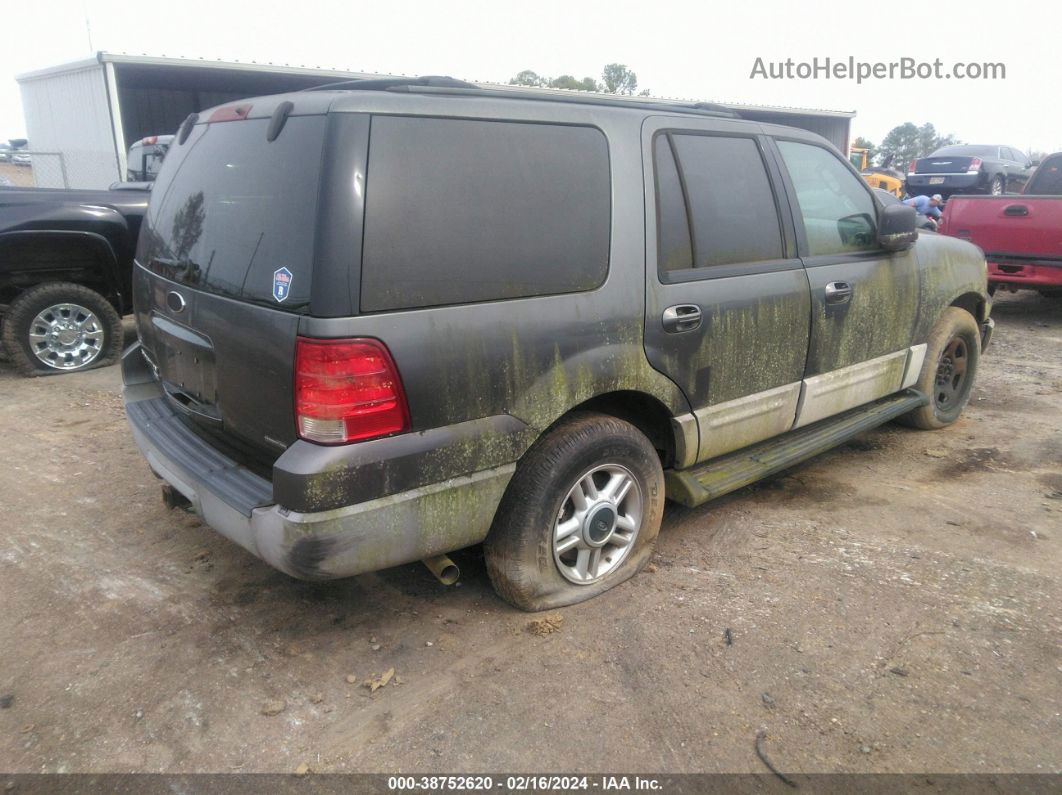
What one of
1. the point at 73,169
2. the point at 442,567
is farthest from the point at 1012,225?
the point at 73,169

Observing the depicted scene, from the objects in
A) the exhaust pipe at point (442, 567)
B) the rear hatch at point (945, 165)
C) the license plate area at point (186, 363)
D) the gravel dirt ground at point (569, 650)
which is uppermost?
the rear hatch at point (945, 165)

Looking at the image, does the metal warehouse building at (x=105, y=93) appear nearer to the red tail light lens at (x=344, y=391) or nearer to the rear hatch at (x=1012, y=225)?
the rear hatch at (x=1012, y=225)

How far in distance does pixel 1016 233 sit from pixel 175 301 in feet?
29.0

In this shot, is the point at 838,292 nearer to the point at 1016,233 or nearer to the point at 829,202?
the point at 829,202

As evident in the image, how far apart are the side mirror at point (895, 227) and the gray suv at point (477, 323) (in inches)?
13.4

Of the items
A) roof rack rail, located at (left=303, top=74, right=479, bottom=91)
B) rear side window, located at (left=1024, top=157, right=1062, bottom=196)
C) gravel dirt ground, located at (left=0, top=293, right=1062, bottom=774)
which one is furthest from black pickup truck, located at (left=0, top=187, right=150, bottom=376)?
rear side window, located at (left=1024, top=157, right=1062, bottom=196)

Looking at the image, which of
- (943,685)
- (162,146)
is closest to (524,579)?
(943,685)

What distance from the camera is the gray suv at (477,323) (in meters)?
2.41

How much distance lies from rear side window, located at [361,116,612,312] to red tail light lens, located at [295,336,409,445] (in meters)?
0.16

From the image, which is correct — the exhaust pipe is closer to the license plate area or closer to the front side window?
the license plate area

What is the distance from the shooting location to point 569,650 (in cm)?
290

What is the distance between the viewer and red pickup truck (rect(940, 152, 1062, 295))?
27.7ft

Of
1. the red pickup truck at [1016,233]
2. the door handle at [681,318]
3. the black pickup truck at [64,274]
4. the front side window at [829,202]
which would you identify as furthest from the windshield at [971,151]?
the door handle at [681,318]

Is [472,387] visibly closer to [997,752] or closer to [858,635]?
[858,635]
